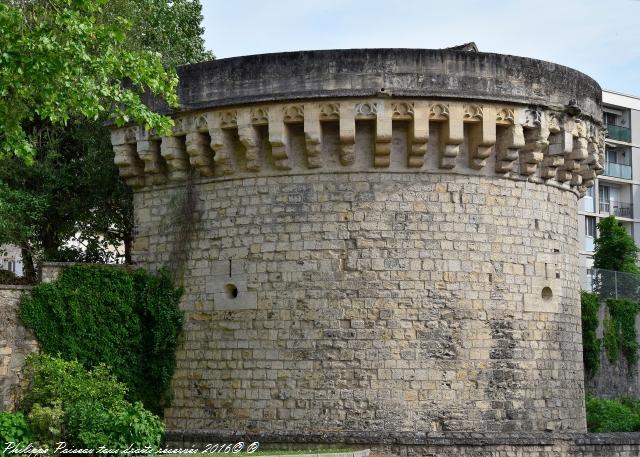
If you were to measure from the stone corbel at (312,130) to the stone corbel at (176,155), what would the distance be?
7.58 ft

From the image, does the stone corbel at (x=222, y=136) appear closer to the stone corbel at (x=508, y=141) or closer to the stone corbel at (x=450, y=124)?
the stone corbel at (x=450, y=124)

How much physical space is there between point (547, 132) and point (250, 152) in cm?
460

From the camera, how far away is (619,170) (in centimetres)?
4838

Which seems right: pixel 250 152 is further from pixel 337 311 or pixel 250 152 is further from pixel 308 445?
pixel 308 445

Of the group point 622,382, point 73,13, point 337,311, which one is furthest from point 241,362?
point 622,382

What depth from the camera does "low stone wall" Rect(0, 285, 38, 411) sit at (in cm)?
1630

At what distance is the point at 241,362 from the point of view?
15969 millimetres

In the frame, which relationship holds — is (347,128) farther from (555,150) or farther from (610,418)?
(610,418)

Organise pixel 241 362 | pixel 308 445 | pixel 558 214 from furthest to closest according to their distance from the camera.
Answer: pixel 558 214
pixel 241 362
pixel 308 445

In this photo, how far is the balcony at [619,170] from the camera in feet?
158

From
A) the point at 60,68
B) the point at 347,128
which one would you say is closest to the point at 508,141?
the point at 347,128

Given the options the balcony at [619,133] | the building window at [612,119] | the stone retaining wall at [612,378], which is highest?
the building window at [612,119]

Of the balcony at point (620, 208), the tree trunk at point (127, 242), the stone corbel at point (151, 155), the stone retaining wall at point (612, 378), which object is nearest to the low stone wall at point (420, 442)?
the stone corbel at point (151, 155)

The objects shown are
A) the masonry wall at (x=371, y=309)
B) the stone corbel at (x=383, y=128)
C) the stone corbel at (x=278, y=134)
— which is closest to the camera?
the masonry wall at (x=371, y=309)
